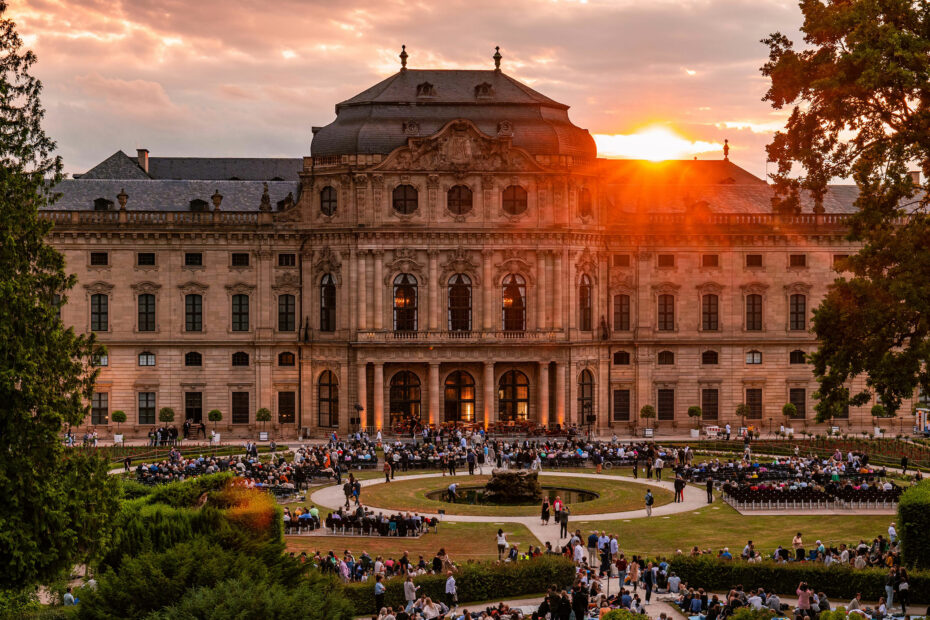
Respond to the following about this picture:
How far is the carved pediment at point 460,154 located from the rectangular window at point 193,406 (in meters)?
21.9

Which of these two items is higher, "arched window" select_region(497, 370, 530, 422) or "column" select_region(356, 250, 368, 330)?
"column" select_region(356, 250, 368, 330)

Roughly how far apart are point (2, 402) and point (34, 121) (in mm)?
7831

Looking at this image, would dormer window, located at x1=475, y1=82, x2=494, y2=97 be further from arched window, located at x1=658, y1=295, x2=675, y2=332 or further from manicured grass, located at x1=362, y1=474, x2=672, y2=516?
manicured grass, located at x1=362, y1=474, x2=672, y2=516

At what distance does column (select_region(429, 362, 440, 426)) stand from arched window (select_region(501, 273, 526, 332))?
615cm

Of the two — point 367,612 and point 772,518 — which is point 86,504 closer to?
point 367,612

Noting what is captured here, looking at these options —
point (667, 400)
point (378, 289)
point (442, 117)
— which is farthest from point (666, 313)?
point (442, 117)

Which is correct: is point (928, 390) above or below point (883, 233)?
below

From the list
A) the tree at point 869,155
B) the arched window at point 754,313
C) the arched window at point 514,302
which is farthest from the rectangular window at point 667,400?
the tree at point 869,155

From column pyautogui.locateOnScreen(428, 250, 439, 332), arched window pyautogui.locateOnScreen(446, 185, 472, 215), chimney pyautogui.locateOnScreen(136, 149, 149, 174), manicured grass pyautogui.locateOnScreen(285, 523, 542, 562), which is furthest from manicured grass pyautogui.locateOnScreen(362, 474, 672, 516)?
chimney pyautogui.locateOnScreen(136, 149, 149, 174)

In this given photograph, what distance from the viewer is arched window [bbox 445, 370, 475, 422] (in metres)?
85.1

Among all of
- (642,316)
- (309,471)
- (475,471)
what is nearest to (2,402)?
(309,471)

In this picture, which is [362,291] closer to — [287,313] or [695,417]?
[287,313]

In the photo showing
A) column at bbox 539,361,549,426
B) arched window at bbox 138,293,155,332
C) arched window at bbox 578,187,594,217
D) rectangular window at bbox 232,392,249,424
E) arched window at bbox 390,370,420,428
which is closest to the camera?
column at bbox 539,361,549,426

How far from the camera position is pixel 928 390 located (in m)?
37.6
